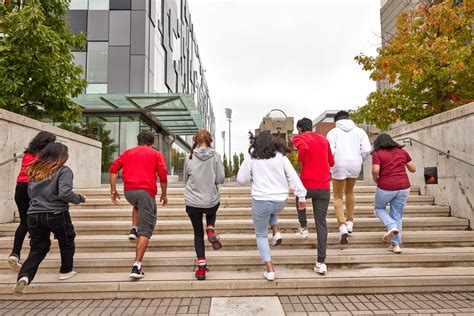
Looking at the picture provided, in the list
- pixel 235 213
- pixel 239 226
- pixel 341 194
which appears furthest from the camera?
pixel 235 213

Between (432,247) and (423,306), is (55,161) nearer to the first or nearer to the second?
(423,306)

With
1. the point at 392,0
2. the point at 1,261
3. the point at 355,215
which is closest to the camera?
the point at 1,261

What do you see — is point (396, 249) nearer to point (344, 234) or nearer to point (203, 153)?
point (344, 234)

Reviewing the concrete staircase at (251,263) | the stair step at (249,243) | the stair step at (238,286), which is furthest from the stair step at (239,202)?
the stair step at (238,286)

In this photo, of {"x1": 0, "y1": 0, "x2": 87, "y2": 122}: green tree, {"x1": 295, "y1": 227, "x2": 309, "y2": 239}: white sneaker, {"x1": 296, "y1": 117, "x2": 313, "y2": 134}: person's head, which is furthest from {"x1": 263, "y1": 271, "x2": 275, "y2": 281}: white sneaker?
{"x1": 0, "y1": 0, "x2": 87, "y2": 122}: green tree

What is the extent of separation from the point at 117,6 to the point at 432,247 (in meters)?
21.0

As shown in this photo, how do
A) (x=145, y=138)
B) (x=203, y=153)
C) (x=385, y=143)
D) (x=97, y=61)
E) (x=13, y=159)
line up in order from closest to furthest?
(x=203, y=153) < (x=145, y=138) < (x=385, y=143) < (x=13, y=159) < (x=97, y=61)

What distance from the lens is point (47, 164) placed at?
3918 mm

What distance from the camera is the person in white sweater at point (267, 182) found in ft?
13.0

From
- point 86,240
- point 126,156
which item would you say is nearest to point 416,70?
point 126,156

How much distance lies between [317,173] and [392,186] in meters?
1.24

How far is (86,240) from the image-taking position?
512 cm

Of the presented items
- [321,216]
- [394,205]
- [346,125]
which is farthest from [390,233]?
[346,125]

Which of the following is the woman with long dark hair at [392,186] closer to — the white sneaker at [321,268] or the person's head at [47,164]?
the white sneaker at [321,268]
